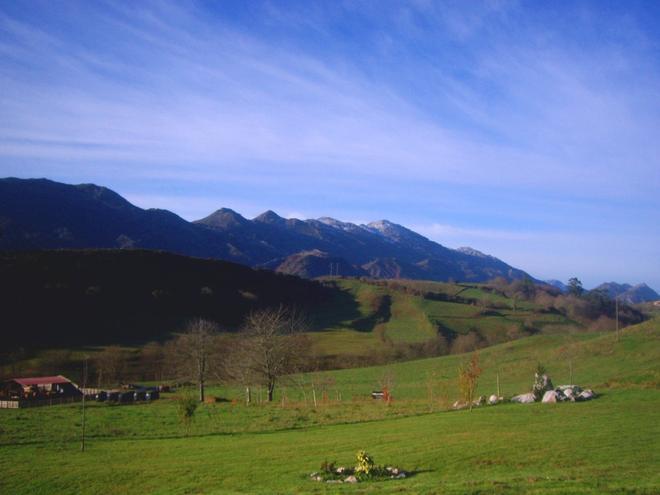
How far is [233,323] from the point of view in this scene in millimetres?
122875

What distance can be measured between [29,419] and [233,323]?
85.5 metres

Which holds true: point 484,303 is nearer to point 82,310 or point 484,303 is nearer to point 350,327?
point 350,327

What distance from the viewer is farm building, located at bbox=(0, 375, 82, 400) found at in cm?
5662

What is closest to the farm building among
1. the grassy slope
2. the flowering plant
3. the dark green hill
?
the dark green hill

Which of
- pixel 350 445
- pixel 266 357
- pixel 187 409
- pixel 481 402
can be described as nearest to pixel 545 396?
pixel 481 402

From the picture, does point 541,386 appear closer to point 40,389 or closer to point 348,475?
point 348,475

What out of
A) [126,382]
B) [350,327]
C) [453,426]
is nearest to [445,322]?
[350,327]

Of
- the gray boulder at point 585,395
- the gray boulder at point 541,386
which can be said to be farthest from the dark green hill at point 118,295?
the gray boulder at point 585,395

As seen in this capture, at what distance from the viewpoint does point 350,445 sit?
26.6 metres

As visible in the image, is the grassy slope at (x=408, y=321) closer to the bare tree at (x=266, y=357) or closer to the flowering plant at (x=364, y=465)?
the bare tree at (x=266, y=357)

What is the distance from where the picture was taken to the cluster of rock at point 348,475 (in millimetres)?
18328

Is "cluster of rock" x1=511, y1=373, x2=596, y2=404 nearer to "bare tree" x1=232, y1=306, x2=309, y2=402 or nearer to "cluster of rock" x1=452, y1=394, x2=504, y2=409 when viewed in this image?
"cluster of rock" x1=452, y1=394, x2=504, y2=409

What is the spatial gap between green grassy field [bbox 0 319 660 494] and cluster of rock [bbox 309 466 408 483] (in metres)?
0.62

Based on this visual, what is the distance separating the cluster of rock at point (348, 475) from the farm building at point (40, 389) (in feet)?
148
